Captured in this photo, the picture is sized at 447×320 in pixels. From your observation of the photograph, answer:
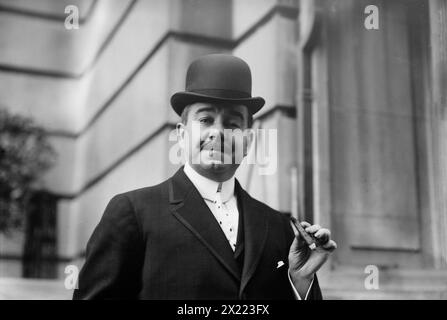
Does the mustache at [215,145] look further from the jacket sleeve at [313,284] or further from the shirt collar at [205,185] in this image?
the jacket sleeve at [313,284]

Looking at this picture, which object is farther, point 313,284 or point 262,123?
point 262,123

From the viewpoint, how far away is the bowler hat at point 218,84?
1836 millimetres

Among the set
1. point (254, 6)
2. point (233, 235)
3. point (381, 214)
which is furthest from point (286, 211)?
point (233, 235)

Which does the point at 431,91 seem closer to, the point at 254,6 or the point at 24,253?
the point at 254,6

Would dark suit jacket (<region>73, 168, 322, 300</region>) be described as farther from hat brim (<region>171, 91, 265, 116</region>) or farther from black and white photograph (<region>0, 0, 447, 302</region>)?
black and white photograph (<region>0, 0, 447, 302</region>)

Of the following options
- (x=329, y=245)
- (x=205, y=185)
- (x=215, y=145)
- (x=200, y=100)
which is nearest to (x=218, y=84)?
(x=200, y=100)

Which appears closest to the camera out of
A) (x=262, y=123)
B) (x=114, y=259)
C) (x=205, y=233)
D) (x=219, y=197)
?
(x=114, y=259)

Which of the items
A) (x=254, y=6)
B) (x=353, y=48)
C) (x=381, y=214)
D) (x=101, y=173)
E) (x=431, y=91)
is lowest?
(x=381, y=214)

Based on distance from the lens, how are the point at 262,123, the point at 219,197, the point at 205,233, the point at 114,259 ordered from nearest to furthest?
the point at 114,259 < the point at 205,233 < the point at 219,197 < the point at 262,123

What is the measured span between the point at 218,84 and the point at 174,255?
51 cm

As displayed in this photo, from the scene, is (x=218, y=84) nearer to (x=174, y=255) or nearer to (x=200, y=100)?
(x=200, y=100)

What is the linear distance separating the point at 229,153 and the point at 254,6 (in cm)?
150

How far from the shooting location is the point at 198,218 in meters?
1.79

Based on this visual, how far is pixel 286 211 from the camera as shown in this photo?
9.84ft
